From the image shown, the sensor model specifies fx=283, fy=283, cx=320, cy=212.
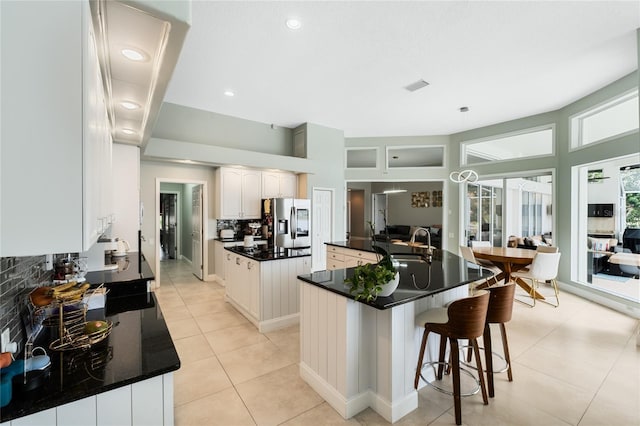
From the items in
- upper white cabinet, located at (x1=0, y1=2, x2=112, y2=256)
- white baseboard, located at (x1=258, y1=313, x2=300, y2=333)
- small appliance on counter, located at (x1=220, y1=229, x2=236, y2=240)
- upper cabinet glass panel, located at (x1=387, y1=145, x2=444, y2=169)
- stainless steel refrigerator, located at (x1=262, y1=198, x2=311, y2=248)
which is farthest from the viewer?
upper cabinet glass panel, located at (x1=387, y1=145, x2=444, y2=169)

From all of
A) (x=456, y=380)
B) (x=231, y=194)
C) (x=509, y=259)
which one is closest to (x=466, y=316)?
(x=456, y=380)

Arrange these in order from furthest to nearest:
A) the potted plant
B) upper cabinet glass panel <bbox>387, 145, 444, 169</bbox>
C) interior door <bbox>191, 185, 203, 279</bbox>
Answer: upper cabinet glass panel <bbox>387, 145, 444, 169</bbox> < interior door <bbox>191, 185, 203, 279</bbox> < the potted plant

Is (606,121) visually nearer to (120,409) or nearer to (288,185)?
(288,185)

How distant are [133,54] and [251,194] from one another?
467cm

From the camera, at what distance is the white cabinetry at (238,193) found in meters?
5.66

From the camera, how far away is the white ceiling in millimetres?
2811

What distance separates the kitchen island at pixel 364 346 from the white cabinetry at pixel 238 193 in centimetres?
382

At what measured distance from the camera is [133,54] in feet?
4.57

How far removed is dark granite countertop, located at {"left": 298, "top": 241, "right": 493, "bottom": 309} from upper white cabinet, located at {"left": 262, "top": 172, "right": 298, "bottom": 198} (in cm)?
375

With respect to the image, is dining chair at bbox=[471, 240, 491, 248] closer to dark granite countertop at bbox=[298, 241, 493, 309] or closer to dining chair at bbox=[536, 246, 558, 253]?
dining chair at bbox=[536, 246, 558, 253]

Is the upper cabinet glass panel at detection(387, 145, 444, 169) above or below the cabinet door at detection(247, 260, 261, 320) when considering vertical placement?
above

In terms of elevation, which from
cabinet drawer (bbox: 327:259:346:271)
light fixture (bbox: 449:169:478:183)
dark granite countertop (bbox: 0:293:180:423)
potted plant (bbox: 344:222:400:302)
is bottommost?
cabinet drawer (bbox: 327:259:346:271)

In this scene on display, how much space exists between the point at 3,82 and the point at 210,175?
210 inches

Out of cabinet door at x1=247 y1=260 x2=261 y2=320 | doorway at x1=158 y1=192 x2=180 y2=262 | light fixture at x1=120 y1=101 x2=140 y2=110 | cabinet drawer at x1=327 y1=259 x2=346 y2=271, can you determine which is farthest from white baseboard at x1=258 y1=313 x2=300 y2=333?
doorway at x1=158 y1=192 x2=180 y2=262
